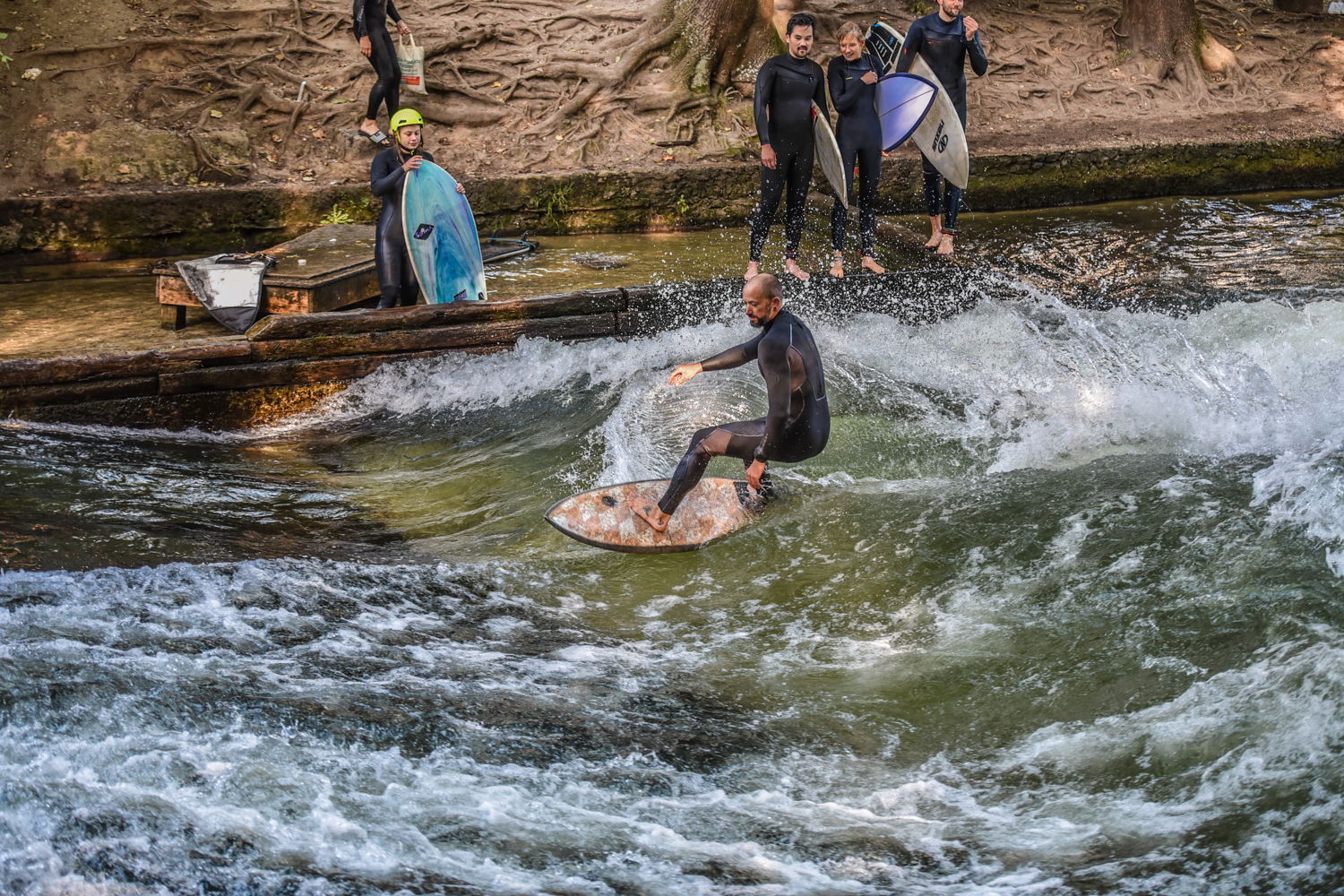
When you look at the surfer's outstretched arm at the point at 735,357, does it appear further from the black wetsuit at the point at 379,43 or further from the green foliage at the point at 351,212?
the black wetsuit at the point at 379,43

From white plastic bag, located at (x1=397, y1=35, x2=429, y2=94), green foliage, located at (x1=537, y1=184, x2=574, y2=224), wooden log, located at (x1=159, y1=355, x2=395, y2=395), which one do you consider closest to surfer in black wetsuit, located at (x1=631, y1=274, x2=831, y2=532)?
wooden log, located at (x1=159, y1=355, x2=395, y2=395)

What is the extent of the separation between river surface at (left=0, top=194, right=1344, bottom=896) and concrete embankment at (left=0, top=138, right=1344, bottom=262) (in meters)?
3.64

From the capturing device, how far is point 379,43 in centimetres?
1220

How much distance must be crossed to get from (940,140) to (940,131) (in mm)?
75

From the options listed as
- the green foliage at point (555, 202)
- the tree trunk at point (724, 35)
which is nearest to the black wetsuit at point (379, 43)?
the green foliage at point (555, 202)

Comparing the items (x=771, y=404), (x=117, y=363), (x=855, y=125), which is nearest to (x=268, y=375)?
(x=117, y=363)

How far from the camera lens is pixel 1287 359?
8.80 m

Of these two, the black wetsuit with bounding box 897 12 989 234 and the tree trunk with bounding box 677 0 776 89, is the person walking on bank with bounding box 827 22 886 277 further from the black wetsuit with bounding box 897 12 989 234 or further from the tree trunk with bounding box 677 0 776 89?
the tree trunk with bounding box 677 0 776 89

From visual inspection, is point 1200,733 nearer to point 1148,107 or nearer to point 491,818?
point 491,818

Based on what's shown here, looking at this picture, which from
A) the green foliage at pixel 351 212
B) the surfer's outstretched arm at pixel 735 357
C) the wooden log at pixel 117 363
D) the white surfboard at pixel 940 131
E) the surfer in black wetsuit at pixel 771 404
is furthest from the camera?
the green foliage at pixel 351 212

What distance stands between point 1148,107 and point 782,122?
7.94 m

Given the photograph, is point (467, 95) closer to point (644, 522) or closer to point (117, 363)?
point (117, 363)

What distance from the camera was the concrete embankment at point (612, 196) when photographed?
11344 millimetres

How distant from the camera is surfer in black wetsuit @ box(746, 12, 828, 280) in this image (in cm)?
928
